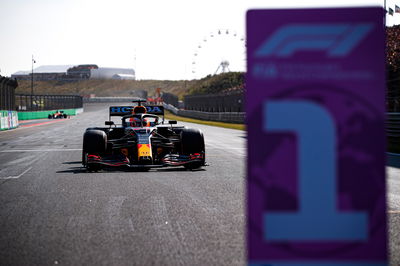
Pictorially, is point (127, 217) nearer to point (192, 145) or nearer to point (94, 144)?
point (94, 144)

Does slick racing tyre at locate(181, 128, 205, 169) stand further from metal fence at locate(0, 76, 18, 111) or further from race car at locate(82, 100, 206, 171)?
metal fence at locate(0, 76, 18, 111)

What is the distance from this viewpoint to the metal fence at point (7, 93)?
159ft

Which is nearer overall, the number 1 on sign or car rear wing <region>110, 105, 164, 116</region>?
the number 1 on sign

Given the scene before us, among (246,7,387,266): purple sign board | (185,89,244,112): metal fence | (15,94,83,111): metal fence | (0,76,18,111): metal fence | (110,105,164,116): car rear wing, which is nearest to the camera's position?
(246,7,387,266): purple sign board

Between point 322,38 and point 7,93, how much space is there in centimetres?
5250

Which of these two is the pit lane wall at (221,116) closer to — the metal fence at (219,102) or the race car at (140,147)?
the metal fence at (219,102)

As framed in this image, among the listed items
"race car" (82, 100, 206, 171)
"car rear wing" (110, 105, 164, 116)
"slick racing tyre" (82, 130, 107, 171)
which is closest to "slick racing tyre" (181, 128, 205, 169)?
"race car" (82, 100, 206, 171)

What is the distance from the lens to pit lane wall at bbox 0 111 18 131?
39969 millimetres

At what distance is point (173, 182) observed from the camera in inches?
436

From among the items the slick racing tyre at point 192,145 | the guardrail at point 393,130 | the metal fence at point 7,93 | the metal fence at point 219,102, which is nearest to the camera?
the slick racing tyre at point 192,145

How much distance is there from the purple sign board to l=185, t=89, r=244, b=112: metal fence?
48098 mm

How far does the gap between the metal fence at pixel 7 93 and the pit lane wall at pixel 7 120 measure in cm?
432

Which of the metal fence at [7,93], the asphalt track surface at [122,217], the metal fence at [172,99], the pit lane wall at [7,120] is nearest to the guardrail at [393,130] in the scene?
the asphalt track surface at [122,217]

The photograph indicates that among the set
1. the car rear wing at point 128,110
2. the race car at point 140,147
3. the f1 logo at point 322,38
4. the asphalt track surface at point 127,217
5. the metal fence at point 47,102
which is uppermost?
the metal fence at point 47,102
